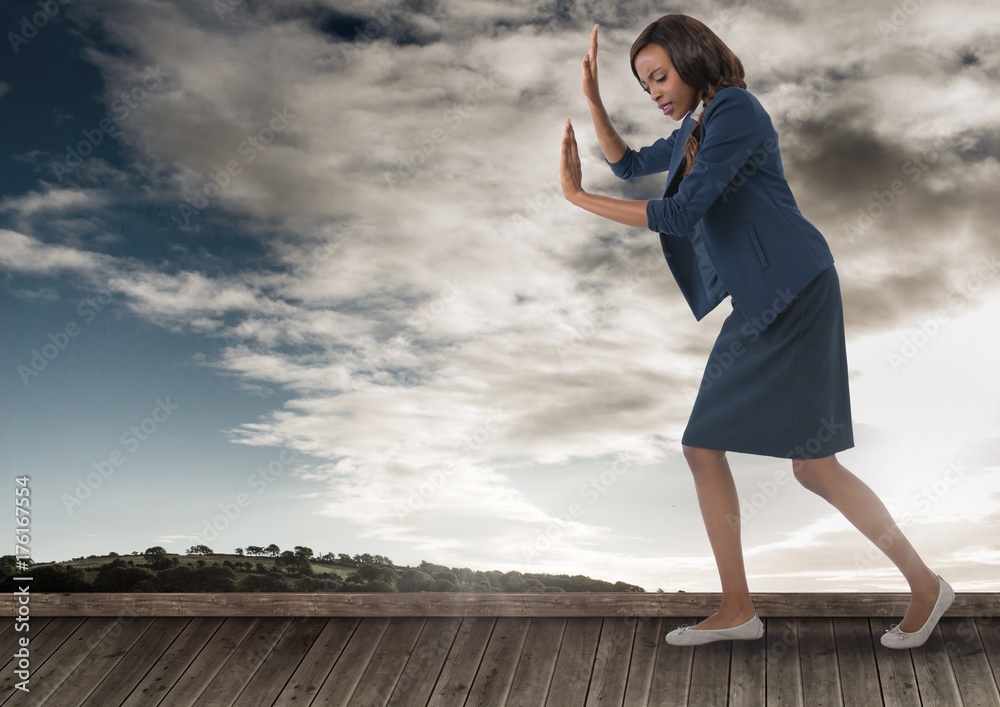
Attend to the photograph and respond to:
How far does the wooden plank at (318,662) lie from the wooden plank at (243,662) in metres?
0.14

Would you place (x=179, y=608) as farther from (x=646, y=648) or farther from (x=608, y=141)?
(x=608, y=141)

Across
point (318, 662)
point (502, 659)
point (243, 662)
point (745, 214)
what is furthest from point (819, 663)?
point (243, 662)

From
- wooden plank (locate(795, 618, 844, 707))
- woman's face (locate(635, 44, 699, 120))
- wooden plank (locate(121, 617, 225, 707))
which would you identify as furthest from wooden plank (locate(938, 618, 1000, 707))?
wooden plank (locate(121, 617, 225, 707))

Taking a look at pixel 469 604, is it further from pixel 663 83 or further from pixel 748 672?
pixel 663 83

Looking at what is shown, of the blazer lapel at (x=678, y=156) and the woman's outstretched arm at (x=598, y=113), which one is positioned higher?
the woman's outstretched arm at (x=598, y=113)

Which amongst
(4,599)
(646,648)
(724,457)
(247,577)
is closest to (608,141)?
(724,457)

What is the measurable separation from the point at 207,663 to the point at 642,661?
4.36 ft

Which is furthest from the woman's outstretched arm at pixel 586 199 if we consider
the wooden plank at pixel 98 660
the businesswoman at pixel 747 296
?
the wooden plank at pixel 98 660

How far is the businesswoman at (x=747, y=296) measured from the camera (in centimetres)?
195

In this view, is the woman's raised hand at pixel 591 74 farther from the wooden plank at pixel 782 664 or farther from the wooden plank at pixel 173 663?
the wooden plank at pixel 173 663

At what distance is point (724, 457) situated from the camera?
2090 mm

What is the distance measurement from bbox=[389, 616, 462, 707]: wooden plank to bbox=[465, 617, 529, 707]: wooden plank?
122 millimetres

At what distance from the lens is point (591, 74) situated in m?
2.31

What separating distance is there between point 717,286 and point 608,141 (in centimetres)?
60
